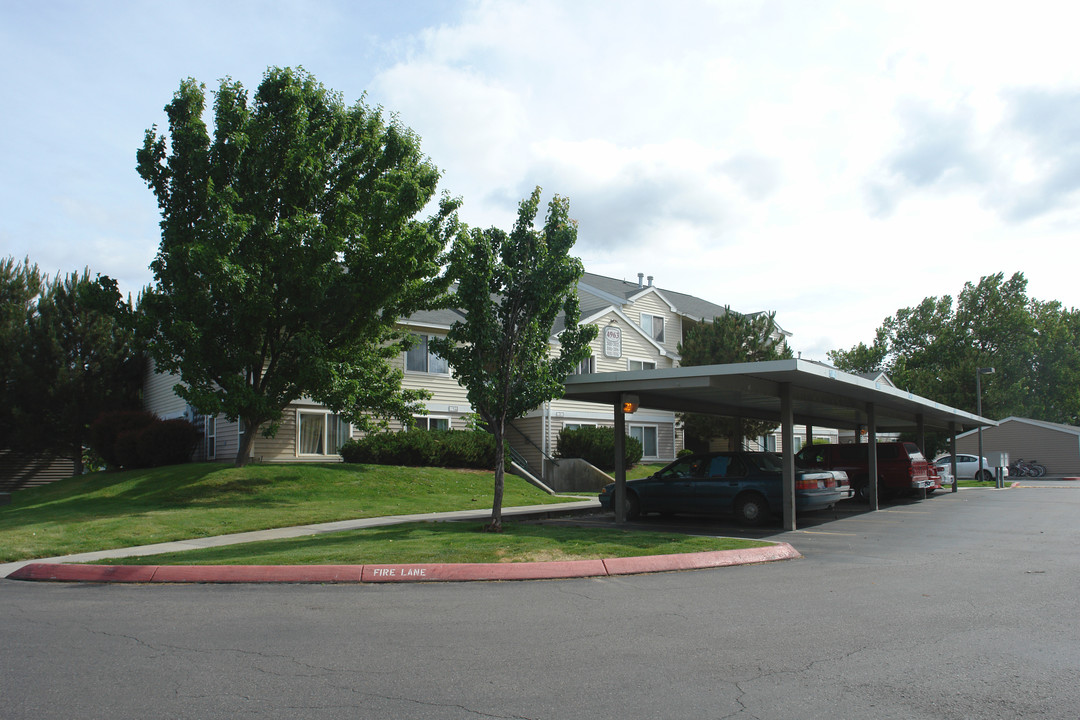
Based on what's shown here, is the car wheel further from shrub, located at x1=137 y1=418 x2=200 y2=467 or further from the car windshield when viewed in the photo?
shrub, located at x1=137 y1=418 x2=200 y2=467

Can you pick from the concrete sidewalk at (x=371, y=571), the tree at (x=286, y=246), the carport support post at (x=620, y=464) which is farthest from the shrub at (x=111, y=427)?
the carport support post at (x=620, y=464)

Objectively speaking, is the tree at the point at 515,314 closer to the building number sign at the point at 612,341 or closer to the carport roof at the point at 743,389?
the carport roof at the point at 743,389

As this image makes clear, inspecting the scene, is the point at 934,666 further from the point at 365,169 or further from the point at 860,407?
the point at 365,169

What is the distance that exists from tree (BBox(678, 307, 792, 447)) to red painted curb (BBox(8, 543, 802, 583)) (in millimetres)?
24057

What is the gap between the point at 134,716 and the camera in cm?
460

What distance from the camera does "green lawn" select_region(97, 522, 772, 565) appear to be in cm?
1055

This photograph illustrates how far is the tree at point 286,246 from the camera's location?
758 inches

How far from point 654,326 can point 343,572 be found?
34.1 m

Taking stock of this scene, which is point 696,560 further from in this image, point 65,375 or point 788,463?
point 65,375

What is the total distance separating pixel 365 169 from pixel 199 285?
5464mm

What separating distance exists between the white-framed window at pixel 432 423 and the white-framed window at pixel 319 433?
2.72 m

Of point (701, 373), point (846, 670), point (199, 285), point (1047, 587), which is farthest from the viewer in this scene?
point (199, 285)

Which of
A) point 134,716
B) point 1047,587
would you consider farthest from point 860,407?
point 134,716

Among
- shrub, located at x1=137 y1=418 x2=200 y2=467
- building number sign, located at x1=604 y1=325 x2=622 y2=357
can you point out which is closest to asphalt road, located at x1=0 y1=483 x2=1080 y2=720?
shrub, located at x1=137 y1=418 x2=200 y2=467
